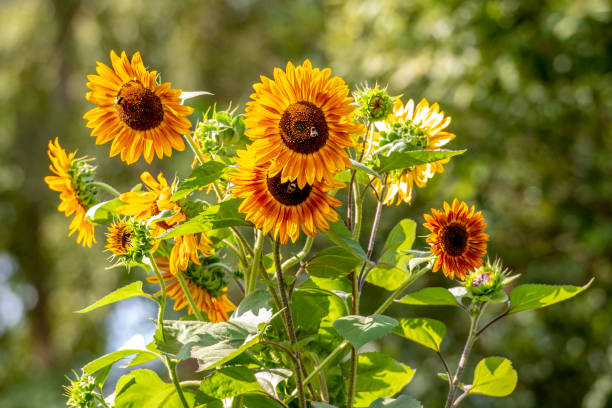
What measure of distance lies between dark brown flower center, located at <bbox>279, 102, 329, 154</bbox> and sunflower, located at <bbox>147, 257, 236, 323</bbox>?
0.12 meters

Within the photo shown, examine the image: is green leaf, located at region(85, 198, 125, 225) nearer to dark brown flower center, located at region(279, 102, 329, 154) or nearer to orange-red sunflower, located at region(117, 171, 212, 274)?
orange-red sunflower, located at region(117, 171, 212, 274)

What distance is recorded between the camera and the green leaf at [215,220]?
0.35 meters

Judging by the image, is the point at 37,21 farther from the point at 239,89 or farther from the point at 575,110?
the point at 575,110

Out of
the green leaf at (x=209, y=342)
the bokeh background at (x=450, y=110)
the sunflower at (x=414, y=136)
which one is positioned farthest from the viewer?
the bokeh background at (x=450, y=110)

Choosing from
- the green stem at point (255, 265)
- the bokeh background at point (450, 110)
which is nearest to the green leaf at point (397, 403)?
the green stem at point (255, 265)

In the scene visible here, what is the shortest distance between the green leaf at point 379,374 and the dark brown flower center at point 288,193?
0.14 m

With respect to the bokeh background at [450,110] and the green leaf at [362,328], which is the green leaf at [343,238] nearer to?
the green leaf at [362,328]

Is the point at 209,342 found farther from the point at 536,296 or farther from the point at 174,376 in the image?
the point at 536,296

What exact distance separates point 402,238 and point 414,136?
85mm

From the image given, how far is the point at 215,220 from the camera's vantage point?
1.18ft

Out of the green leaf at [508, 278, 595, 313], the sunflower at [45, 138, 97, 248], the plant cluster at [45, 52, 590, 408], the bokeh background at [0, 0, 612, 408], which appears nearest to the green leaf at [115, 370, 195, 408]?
the plant cluster at [45, 52, 590, 408]

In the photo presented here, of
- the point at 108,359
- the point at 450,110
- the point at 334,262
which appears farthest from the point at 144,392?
the point at 450,110

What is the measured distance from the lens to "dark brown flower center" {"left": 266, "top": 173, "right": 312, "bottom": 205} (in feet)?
1.23

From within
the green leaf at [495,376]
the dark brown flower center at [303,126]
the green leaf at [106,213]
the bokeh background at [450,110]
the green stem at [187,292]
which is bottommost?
the green leaf at [495,376]
